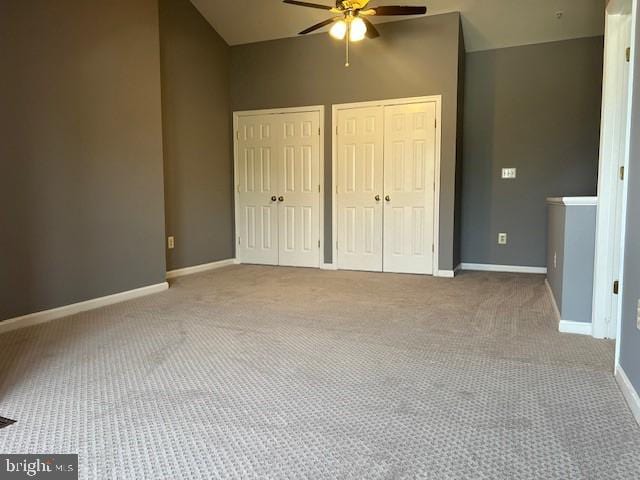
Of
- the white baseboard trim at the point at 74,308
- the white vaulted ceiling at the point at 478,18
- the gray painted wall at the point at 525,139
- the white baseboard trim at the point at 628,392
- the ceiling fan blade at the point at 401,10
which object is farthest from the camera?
the gray painted wall at the point at 525,139

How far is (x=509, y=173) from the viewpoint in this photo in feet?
18.0

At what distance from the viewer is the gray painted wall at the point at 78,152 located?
3119 millimetres

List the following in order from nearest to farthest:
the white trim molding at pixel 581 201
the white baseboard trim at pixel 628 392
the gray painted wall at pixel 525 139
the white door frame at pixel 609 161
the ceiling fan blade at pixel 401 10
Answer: the white baseboard trim at pixel 628 392
the white door frame at pixel 609 161
the white trim molding at pixel 581 201
the ceiling fan blade at pixel 401 10
the gray painted wall at pixel 525 139

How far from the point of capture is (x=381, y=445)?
1.61 metres

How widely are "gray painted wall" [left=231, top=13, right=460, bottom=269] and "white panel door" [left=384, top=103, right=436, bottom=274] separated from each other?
0.53 feet

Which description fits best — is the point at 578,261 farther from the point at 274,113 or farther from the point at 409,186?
the point at 274,113

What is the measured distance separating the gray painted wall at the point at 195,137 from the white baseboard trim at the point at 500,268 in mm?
3192

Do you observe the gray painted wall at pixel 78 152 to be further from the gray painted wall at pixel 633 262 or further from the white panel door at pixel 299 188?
the gray painted wall at pixel 633 262

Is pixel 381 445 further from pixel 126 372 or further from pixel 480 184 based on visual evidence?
pixel 480 184

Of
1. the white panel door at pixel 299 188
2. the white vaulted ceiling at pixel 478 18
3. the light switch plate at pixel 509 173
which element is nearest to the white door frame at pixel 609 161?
the white vaulted ceiling at pixel 478 18

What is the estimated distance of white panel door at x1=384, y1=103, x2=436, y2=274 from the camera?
5.18m

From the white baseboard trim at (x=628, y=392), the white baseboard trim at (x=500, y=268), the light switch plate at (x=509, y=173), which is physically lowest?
the white baseboard trim at (x=500, y=268)

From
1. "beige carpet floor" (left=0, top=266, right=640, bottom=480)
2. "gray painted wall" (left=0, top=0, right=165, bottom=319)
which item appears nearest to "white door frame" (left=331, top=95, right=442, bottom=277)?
"beige carpet floor" (left=0, top=266, right=640, bottom=480)

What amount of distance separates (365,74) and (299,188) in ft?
5.29
